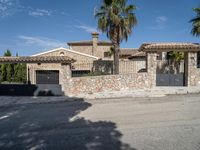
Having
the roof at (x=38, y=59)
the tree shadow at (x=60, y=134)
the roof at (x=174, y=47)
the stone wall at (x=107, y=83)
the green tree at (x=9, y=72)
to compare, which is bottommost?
the tree shadow at (x=60, y=134)

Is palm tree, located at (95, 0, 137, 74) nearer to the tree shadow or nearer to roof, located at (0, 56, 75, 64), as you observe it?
roof, located at (0, 56, 75, 64)

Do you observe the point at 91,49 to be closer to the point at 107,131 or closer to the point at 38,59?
the point at 38,59

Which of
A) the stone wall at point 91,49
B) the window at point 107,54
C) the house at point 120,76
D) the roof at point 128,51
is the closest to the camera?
the house at point 120,76

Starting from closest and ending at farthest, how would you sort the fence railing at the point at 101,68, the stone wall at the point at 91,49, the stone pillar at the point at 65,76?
the stone pillar at the point at 65,76 → the fence railing at the point at 101,68 → the stone wall at the point at 91,49

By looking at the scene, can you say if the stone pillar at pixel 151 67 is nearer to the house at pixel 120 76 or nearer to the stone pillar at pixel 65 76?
the house at pixel 120 76

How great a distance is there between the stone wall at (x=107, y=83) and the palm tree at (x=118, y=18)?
2800 millimetres

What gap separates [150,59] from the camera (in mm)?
19516

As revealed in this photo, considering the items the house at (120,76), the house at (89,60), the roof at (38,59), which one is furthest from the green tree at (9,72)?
the roof at (38,59)

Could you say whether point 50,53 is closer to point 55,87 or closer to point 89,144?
point 55,87

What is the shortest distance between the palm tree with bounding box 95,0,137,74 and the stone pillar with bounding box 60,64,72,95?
5114mm

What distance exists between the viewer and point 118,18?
66.7 ft

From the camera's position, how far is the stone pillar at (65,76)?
17.2m

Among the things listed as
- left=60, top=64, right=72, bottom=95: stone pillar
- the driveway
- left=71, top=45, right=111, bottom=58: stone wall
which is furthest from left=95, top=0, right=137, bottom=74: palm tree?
left=71, top=45, right=111, bottom=58: stone wall

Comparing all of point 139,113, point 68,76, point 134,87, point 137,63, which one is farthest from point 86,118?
point 137,63
